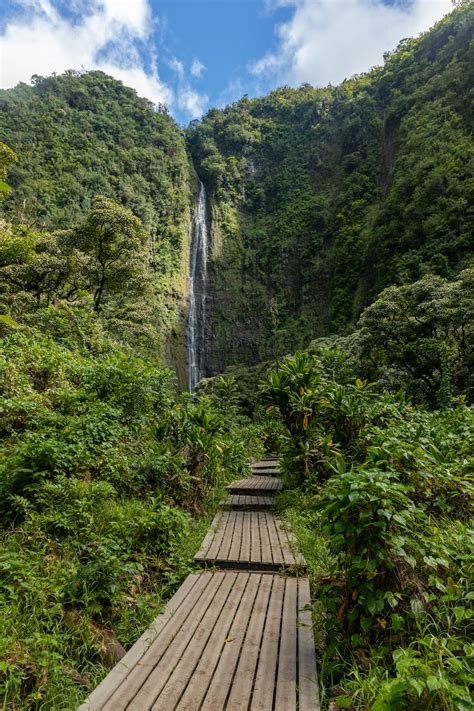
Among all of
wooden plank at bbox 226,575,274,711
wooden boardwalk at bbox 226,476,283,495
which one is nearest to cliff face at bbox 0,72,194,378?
wooden boardwalk at bbox 226,476,283,495

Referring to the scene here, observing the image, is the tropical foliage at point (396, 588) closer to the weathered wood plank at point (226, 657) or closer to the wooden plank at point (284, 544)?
the weathered wood plank at point (226, 657)

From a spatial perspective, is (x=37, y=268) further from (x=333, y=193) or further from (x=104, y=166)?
(x=333, y=193)

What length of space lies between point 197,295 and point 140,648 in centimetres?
3210

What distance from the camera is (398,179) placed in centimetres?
2661

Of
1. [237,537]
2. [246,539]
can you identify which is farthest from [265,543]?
[237,537]

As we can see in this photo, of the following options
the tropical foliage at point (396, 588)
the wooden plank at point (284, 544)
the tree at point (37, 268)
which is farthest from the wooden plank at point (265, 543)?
the tree at point (37, 268)

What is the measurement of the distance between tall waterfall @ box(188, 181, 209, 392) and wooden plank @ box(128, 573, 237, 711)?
25.3m

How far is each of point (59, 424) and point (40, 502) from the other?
157 centimetres

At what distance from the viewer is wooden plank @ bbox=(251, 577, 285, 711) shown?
2053 millimetres

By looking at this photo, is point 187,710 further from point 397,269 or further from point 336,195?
point 336,195

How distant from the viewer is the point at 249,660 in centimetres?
239

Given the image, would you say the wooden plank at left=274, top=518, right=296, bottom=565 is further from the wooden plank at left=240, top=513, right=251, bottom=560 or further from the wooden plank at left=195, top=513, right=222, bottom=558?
the wooden plank at left=195, top=513, right=222, bottom=558

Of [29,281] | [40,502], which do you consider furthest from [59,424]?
[29,281]

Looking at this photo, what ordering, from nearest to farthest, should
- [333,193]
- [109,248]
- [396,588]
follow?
1. [396,588]
2. [109,248]
3. [333,193]
